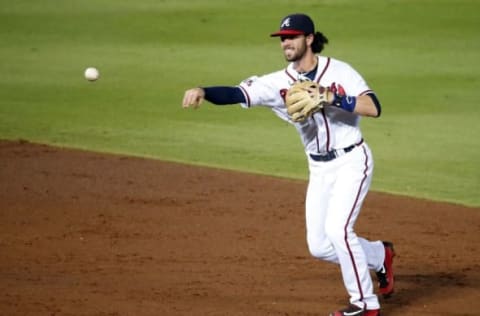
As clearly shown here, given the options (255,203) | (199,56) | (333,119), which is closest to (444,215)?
(255,203)

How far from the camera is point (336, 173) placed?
287 inches

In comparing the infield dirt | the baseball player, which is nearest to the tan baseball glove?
the baseball player

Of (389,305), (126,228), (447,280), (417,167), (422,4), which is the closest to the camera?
(389,305)

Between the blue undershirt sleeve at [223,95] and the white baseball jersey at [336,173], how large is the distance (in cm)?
5

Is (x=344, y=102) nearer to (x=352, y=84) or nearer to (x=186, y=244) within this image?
(x=352, y=84)

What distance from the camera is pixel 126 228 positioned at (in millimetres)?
9695

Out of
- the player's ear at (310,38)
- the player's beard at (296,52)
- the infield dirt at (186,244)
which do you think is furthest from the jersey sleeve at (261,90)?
the infield dirt at (186,244)

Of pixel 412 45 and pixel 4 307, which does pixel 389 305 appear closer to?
pixel 4 307

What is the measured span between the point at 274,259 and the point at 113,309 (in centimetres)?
184

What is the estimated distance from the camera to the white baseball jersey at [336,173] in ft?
23.3

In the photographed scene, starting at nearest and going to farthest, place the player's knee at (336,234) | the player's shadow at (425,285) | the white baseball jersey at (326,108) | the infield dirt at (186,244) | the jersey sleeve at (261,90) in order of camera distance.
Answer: the player's knee at (336,234) < the white baseball jersey at (326,108) < the jersey sleeve at (261,90) < the infield dirt at (186,244) < the player's shadow at (425,285)

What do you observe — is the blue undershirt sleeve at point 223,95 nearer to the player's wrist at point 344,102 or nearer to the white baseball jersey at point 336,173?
the white baseball jersey at point 336,173

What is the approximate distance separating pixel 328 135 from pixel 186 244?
238 centimetres

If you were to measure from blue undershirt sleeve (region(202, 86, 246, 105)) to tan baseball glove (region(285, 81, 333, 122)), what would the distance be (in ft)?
1.41
